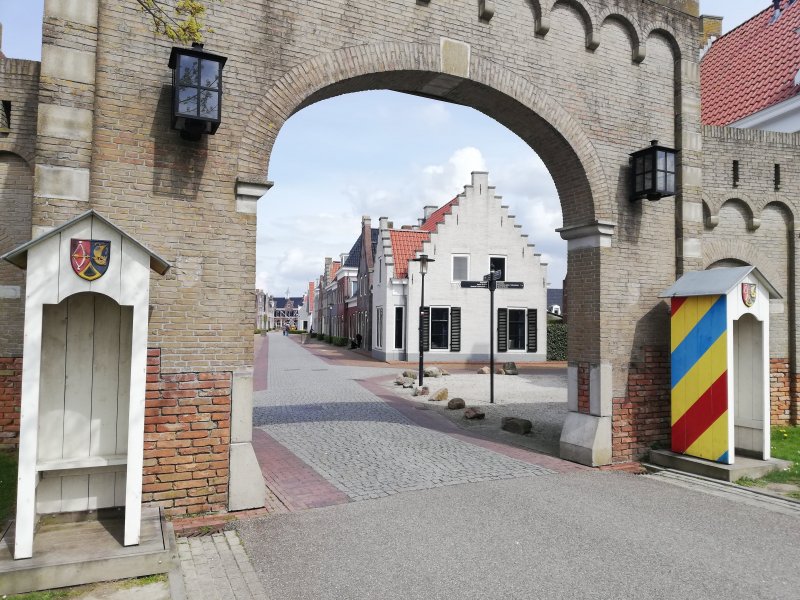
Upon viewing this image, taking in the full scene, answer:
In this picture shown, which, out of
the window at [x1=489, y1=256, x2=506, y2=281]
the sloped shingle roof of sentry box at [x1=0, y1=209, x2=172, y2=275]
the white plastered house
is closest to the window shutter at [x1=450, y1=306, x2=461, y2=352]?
the white plastered house

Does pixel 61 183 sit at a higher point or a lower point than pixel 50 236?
higher

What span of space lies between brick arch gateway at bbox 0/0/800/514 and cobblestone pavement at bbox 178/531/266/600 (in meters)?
0.67

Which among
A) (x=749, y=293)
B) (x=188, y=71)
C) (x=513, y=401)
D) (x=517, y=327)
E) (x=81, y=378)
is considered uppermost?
(x=188, y=71)

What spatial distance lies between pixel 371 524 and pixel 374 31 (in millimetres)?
5421

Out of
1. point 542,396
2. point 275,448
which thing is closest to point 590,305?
point 275,448

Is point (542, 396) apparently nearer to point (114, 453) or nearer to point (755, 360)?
point (755, 360)

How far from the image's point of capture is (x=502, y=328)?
26.7m

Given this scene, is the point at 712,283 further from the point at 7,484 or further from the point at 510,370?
the point at 510,370

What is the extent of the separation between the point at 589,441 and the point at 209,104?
6245 mm

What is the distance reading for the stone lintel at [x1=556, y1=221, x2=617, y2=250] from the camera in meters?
7.61

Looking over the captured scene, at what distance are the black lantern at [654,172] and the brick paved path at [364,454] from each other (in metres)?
3.95

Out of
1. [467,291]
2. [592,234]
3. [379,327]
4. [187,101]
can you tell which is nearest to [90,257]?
[187,101]

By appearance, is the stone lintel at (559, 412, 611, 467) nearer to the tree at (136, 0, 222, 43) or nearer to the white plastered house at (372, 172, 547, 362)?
the tree at (136, 0, 222, 43)

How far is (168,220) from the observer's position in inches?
212
